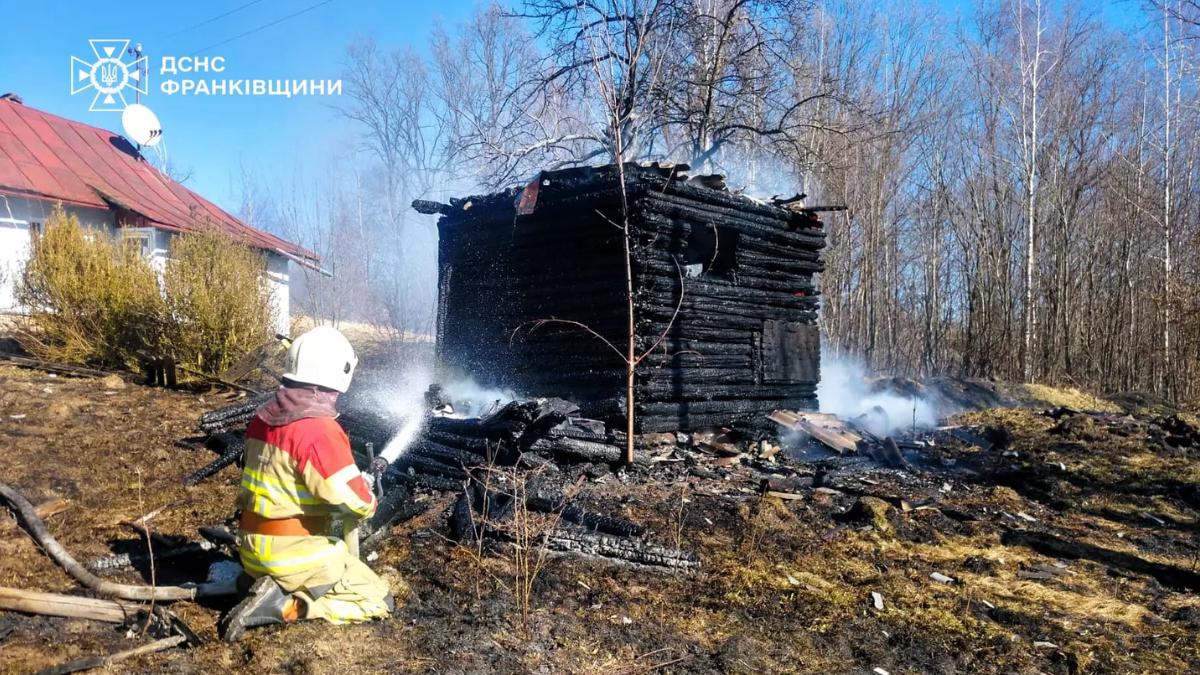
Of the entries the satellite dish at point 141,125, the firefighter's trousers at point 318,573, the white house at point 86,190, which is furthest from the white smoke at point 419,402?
the satellite dish at point 141,125

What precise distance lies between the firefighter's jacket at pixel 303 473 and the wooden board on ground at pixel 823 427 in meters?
8.16

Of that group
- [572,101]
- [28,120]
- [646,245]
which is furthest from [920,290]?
[28,120]

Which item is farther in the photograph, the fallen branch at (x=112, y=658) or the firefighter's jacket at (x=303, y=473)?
the firefighter's jacket at (x=303, y=473)

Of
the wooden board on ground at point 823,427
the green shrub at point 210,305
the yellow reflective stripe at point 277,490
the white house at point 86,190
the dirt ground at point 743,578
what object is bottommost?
the dirt ground at point 743,578

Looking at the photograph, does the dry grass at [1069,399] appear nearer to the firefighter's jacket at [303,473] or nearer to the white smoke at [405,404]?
the white smoke at [405,404]

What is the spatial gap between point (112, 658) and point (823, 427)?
9611 millimetres

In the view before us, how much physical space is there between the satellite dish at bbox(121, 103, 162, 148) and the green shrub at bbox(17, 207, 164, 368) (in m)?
12.7

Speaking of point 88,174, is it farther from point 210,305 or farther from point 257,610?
point 257,610

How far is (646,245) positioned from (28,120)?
2210cm

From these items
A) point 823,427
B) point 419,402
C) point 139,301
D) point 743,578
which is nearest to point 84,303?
point 139,301

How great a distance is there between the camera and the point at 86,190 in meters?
19.2

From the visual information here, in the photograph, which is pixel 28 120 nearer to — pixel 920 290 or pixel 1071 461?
pixel 1071 461

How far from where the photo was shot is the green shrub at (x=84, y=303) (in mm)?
11914

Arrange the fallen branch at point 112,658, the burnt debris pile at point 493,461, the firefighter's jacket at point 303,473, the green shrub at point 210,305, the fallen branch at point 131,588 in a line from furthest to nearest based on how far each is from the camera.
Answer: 1. the green shrub at point 210,305
2. the burnt debris pile at point 493,461
3. the fallen branch at point 131,588
4. the firefighter's jacket at point 303,473
5. the fallen branch at point 112,658
